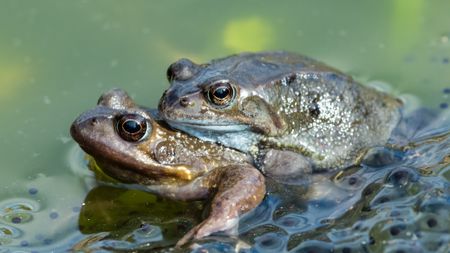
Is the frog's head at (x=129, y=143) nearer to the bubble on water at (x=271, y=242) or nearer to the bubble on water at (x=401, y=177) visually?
the bubble on water at (x=271, y=242)

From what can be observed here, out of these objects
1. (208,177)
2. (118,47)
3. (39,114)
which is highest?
(118,47)

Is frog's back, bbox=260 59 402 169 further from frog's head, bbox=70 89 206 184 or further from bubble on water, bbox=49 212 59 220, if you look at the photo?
bubble on water, bbox=49 212 59 220

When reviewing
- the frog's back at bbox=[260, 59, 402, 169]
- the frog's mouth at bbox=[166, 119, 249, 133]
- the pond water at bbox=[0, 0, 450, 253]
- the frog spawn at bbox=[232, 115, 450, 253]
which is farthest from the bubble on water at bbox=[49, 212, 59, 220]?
the frog's back at bbox=[260, 59, 402, 169]

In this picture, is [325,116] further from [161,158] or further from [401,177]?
[161,158]

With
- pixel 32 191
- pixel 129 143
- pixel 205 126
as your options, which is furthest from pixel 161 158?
pixel 32 191

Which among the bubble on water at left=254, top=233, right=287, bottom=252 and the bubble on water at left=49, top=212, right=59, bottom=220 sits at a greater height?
the bubble on water at left=49, top=212, right=59, bottom=220

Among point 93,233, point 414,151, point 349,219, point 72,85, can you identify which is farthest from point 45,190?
point 414,151

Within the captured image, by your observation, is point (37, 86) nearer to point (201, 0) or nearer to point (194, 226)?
point (201, 0)
